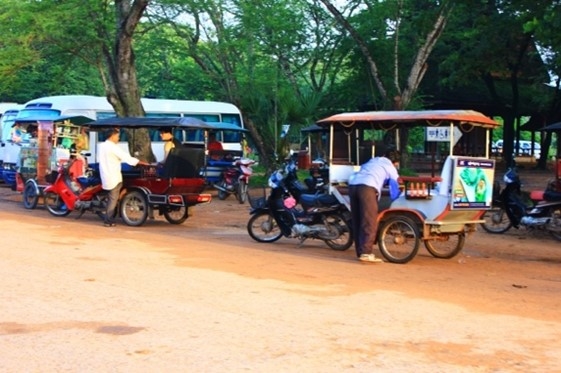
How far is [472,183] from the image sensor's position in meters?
10.6

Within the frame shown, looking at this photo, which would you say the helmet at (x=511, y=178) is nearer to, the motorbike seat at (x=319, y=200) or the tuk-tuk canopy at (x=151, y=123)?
the motorbike seat at (x=319, y=200)

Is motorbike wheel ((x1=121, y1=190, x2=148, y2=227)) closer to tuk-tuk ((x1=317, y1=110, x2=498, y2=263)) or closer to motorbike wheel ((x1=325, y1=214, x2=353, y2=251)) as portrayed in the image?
motorbike wheel ((x1=325, y1=214, x2=353, y2=251))

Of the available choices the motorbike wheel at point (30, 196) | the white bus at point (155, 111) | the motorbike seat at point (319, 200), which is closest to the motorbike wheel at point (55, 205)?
the motorbike wheel at point (30, 196)

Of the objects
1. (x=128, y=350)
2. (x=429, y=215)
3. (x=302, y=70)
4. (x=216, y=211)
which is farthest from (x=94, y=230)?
(x=302, y=70)

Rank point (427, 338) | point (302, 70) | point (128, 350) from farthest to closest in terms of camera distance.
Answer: point (302, 70)
point (427, 338)
point (128, 350)

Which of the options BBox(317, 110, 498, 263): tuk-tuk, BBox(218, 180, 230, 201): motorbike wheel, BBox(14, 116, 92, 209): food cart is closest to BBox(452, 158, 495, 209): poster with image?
BBox(317, 110, 498, 263): tuk-tuk

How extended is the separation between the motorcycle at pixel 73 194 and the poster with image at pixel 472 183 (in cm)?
717

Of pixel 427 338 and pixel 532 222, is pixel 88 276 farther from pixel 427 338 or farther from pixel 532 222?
pixel 532 222

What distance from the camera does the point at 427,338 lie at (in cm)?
645

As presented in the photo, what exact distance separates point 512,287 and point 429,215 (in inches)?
70.0

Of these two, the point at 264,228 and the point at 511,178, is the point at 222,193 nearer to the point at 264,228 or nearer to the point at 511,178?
the point at 264,228

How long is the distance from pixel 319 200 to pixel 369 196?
1.37m

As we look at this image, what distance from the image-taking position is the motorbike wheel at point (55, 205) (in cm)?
1614

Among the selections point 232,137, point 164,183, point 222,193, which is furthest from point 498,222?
point 232,137
